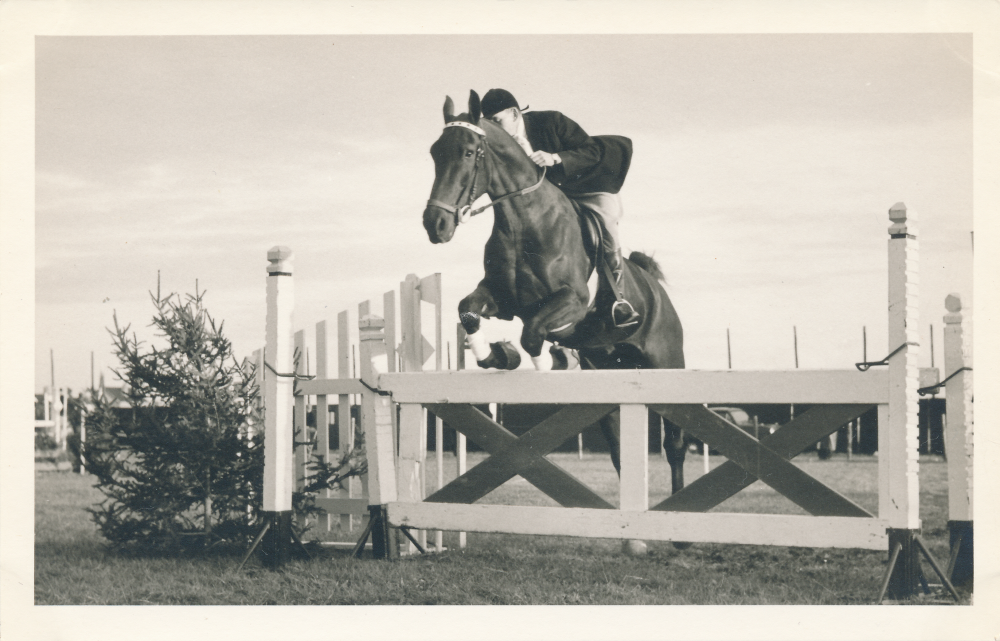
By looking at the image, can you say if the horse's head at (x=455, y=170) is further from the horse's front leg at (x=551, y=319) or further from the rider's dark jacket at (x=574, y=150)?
the horse's front leg at (x=551, y=319)

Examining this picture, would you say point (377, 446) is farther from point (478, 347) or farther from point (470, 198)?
point (470, 198)

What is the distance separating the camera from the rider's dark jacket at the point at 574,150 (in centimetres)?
577

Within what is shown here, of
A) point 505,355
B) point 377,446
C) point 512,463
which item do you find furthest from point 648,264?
point 377,446

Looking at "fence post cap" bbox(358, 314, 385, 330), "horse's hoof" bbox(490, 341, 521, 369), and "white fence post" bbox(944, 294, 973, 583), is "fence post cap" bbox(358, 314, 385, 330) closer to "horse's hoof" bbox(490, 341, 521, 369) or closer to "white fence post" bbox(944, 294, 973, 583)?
"horse's hoof" bbox(490, 341, 521, 369)


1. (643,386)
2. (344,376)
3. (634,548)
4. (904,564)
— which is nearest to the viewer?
(904,564)

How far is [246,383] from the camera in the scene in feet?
19.9

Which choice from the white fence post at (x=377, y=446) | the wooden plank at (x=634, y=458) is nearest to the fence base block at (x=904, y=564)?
the wooden plank at (x=634, y=458)

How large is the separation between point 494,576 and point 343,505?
5.49ft

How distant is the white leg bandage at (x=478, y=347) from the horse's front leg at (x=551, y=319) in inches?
8.7

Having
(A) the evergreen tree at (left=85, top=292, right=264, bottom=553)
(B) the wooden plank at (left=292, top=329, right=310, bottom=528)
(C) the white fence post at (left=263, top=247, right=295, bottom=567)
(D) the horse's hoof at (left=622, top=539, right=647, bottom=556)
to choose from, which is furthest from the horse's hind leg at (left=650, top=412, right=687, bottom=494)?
(A) the evergreen tree at (left=85, top=292, right=264, bottom=553)

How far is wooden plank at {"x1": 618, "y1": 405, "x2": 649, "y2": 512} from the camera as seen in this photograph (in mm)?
5066

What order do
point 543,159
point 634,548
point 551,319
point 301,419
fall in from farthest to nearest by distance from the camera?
1. point 301,419
2. point 634,548
3. point 543,159
4. point 551,319

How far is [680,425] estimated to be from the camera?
16.6 ft

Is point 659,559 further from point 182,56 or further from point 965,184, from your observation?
point 182,56
